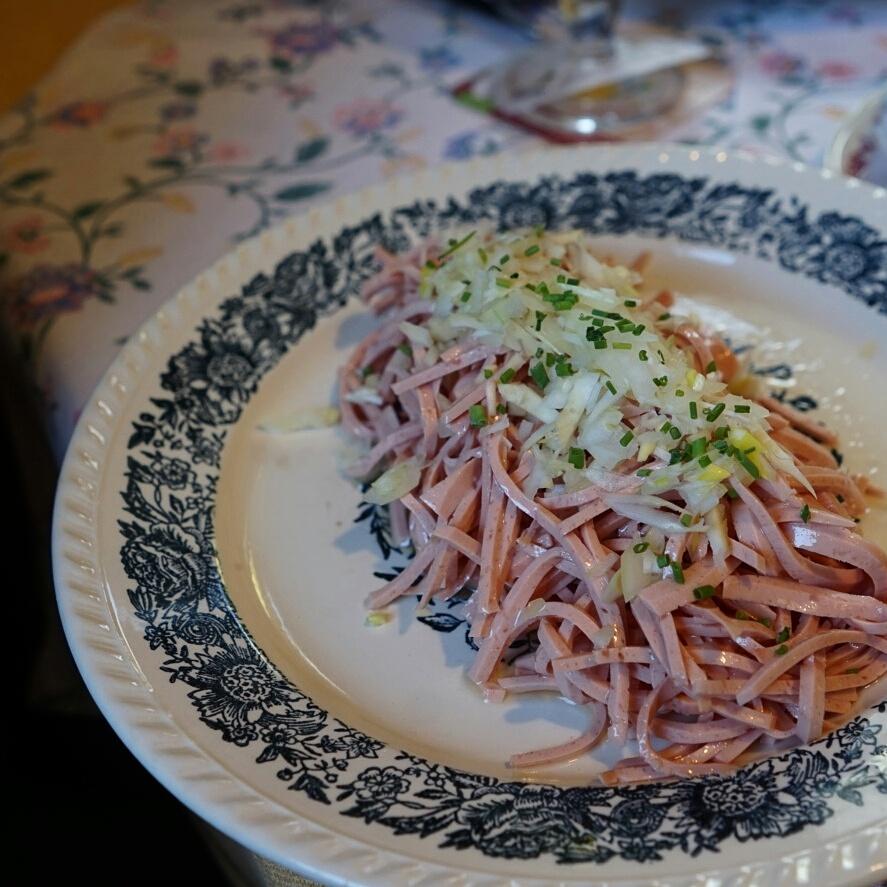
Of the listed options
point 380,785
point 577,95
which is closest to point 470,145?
point 577,95

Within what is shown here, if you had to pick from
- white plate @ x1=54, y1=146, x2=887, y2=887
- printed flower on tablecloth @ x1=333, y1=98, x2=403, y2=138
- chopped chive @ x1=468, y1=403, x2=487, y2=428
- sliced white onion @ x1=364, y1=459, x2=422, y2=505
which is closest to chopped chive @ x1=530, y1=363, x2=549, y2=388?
chopped chive @ x1=468, y1=403, x2=487, y2=428

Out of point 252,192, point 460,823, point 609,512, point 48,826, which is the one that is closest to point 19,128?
point 252,192

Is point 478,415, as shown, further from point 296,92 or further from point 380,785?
point 296,92

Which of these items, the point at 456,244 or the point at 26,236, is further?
the point at 26,236

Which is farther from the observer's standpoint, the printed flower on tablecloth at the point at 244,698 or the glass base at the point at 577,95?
the glass base at the point at 577,95

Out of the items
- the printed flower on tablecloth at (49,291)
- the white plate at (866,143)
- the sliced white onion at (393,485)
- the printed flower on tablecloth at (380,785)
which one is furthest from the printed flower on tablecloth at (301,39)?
the printed flower on tablecloth at (380,785)

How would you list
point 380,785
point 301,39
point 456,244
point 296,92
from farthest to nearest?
point 301,39 → point 296,92 → point 456,244 → point 380,785

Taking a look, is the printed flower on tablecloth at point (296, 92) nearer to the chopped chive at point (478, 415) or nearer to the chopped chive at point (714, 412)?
the chopped chive at point (478, 415)
